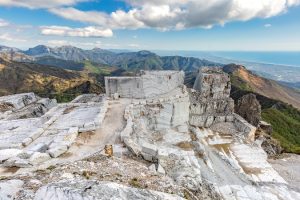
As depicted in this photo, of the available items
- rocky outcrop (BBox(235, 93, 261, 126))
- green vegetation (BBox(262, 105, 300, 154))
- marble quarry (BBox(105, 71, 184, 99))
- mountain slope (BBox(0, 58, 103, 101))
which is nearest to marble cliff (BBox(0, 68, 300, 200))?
marble quarry (BBox(105, 71, 184, 99))

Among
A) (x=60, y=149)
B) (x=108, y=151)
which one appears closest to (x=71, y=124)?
(x=60, y=149)

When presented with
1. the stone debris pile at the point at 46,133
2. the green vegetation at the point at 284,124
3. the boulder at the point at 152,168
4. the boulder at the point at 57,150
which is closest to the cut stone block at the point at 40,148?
the stone debris pile at the point at 46,133

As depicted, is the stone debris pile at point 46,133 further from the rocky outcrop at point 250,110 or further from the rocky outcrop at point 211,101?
the rocky outcrop at point 250,110

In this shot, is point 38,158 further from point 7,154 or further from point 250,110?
point 250,110

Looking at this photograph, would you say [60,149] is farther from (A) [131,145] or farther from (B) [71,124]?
(B) [71,124]

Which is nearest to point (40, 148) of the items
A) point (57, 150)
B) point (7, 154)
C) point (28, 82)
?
point (57, 150)

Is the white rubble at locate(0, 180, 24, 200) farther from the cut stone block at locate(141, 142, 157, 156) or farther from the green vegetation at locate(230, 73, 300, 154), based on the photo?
the green vegetation at locate(230, 73, 300, 154)
